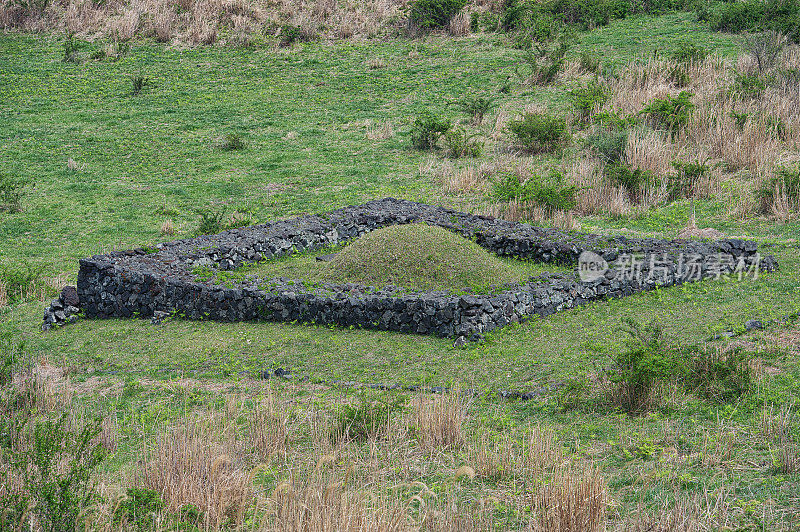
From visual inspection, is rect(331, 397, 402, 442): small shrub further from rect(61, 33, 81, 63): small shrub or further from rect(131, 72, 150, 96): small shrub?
rect(61, 33, 81, 63): small shrub

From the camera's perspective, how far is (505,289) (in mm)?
11016

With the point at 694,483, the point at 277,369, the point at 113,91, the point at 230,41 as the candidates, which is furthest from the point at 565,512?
the point at 230,41

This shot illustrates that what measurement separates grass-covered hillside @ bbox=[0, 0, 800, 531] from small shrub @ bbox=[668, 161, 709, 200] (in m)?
0.07

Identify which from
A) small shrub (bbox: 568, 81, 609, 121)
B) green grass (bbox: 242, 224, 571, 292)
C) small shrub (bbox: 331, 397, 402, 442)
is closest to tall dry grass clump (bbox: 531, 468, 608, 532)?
small shrub (bbox: 331, 397, 402, 442)

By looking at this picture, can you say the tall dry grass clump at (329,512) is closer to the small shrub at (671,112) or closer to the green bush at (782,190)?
the green bush at (782,190)

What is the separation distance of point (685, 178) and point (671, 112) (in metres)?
3.02

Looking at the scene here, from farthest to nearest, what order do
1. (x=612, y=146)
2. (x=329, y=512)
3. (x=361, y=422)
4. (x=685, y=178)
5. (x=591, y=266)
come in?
(x=612, y=146)
(x=685, y=178)
(x=591, y=266)
(x=361, y=422)
(x=329, y=512)

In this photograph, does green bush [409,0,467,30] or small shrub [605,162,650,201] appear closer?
small shrub [605,162,650,201]

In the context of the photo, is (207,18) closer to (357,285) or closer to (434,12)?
(434,12)

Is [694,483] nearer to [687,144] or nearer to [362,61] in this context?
[687,144]

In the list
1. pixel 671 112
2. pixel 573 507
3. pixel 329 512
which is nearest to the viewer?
pixel 329 512

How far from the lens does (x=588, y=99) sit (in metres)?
21.2

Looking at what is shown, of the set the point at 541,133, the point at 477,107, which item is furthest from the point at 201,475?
the point at 477,107

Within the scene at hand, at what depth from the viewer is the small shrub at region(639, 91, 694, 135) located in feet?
62.8
